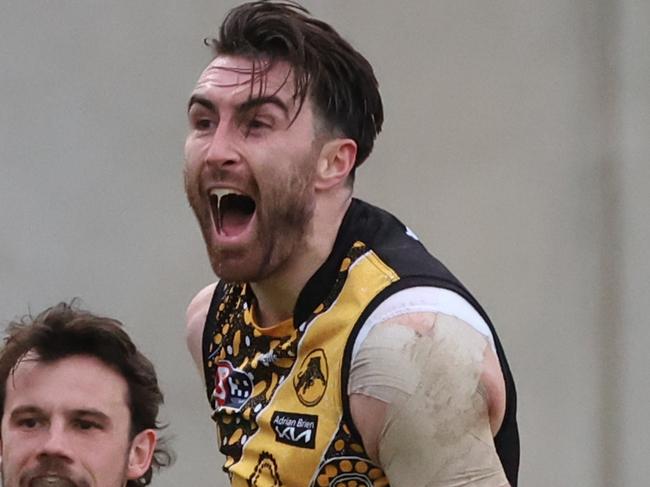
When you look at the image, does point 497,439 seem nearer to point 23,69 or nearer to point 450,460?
point 450,460

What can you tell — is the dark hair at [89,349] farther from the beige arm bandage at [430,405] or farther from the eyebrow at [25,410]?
the beige arm bandage at [430,405]

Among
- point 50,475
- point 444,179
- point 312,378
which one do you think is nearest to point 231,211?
point 312,378

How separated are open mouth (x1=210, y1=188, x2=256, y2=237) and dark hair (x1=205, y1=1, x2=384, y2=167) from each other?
8.8 inches

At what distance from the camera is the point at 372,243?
2699 millimetres

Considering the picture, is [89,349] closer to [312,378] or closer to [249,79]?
[312,378]

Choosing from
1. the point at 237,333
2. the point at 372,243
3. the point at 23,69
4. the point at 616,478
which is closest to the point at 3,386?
the point at 237,333

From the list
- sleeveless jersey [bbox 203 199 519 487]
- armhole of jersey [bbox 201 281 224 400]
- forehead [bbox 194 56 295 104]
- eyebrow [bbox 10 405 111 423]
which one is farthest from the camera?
armhole of jersey [bbox 201 281 224 400]

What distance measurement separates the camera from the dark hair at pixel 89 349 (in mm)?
2928

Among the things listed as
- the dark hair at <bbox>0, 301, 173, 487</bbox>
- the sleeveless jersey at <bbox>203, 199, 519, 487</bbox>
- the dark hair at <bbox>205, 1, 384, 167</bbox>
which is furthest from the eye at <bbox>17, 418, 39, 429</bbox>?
the dark hair at <bbox>205, 1, 384, 167</bbox>

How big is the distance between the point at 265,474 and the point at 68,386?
0.46m

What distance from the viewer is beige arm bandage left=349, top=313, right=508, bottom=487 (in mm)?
2434

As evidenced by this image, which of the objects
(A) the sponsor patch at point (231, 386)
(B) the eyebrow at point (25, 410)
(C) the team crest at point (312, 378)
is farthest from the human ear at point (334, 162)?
(B) the eyebrow at point (25, 410)

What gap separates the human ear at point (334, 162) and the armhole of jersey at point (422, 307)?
0.30 m

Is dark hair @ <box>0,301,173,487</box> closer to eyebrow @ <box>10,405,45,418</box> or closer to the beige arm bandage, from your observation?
eyebrow @ <box>10,405,45,418</box>
